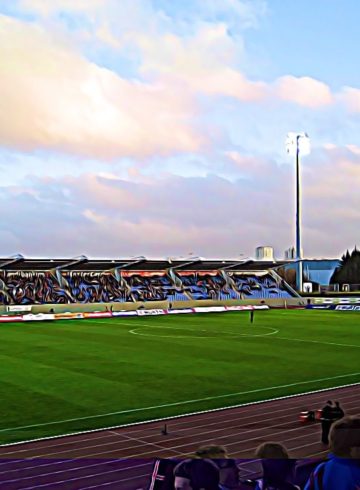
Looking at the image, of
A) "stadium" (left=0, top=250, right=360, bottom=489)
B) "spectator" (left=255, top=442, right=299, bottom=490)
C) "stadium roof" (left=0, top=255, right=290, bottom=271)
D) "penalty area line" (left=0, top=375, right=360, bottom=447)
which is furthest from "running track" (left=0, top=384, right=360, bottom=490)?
"stadium roof" (left=0, top=255, right=290, bottom=271)

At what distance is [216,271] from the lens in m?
57.0

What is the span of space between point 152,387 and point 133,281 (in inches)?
1504

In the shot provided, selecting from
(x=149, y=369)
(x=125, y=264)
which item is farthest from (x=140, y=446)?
(x=125, y=264)

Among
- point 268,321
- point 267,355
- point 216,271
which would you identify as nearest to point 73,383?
point 267,355

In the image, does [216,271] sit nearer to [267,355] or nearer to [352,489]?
[267,355]

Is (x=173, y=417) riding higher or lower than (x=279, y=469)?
lower

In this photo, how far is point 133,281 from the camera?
52531mm

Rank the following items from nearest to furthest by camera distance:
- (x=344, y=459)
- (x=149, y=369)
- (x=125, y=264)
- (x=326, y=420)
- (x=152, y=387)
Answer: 1. (x=344, y=459)
2. (x=326, y=420)
3. (x=152, y=387)
4. (x=149, y=369)
5. (x=125, y=264)

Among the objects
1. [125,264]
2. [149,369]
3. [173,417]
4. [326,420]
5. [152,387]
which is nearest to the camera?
[326,420]

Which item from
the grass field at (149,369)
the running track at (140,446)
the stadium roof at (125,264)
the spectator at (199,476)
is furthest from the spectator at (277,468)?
the stadium roof at (125,264)

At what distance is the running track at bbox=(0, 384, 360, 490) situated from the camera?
22.3ft

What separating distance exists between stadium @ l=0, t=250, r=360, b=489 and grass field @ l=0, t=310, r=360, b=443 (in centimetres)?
4

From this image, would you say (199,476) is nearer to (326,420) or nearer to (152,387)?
(326,420)

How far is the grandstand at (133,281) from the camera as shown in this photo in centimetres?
4703
